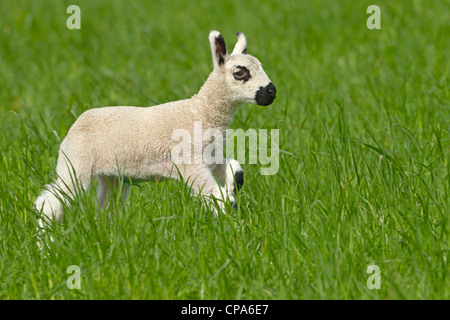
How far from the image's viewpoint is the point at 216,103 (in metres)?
4.21

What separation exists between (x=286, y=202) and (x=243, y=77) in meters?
0.80

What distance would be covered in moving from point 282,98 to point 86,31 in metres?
4.81

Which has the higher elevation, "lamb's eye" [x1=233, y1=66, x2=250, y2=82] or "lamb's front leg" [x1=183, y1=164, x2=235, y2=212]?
"lamb's eye" [x1=233, y1=66, x2=250, y2=82]

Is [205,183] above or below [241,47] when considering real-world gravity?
below

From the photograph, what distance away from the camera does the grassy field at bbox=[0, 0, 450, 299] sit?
358cm

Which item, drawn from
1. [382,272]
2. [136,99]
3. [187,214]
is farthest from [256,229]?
[136,99]

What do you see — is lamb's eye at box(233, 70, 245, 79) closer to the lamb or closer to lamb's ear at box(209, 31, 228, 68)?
the lamb
